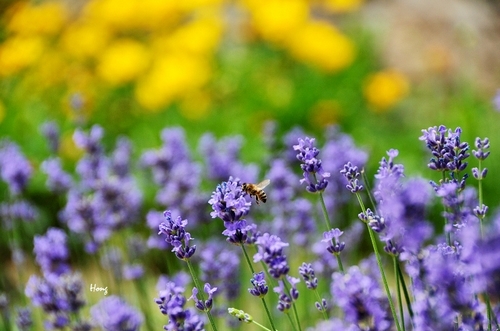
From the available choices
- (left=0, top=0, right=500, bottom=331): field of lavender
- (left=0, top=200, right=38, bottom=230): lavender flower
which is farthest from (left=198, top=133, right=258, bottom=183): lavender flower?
(left=0, top=200, right=38, bottom=230): lavender flower

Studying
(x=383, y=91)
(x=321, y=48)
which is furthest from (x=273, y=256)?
(x=321, y=48)

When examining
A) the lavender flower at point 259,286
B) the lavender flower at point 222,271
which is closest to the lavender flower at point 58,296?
the lavender flower at point 222,271

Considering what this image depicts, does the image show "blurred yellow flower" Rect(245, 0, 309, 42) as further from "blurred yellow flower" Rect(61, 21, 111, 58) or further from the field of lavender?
"blurred yellow flower" Rect(61, 21, 111, 58)

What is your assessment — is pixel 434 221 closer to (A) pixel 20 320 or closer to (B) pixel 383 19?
(A) pixel 20 320

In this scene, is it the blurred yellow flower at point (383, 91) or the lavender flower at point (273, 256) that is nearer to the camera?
the lavender flower at point (273, 256)

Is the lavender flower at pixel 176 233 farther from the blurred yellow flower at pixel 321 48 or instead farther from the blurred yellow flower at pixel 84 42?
the blurred yellow flower at pixel 84 42

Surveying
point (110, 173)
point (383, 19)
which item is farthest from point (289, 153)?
point (383, 19)
